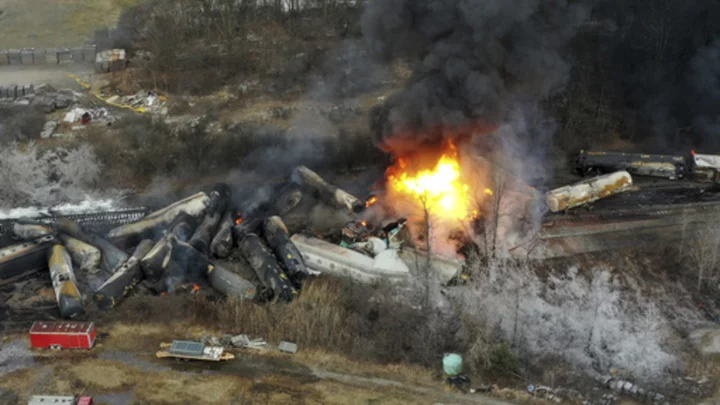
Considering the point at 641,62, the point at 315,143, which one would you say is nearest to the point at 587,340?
the point at 315,143

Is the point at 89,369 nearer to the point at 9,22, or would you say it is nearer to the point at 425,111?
the point at 425,111

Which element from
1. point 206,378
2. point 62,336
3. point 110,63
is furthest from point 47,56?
point 206,378

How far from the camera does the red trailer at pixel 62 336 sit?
97.1 feet

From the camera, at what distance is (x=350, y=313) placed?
31547 millimetres

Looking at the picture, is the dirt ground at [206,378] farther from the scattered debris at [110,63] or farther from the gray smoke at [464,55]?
the scattered debris at [110,63]

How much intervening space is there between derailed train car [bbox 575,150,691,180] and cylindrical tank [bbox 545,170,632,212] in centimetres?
142

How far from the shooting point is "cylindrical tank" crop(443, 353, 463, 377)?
28.7 m

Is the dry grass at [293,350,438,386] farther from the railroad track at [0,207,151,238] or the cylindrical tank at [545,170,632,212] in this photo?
→ the cylindrical tank at [545,170,632,212]

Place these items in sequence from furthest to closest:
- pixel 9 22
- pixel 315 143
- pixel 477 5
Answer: pixel 9 22
pixel 315 143
pixel 477 5

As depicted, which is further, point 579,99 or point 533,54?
point 579,99

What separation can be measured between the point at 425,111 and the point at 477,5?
5695 millimetres

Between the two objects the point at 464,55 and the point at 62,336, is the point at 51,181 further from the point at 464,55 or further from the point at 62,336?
the point at 464,55

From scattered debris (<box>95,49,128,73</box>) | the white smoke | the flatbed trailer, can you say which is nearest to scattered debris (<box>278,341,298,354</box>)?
the flatbed trailer

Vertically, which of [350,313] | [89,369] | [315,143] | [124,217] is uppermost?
[315,143]
